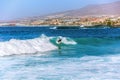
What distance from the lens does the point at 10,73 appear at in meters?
18.9

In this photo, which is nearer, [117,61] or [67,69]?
[67,69]

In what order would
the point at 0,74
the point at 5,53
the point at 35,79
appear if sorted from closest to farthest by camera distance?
the point at 35,79
the point at 0,74
the point at 5,53

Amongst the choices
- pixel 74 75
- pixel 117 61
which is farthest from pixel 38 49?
pixel 74 75

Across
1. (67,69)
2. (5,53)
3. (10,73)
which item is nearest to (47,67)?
(67,69)

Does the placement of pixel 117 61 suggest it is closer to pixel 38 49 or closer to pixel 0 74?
pixel 0 74

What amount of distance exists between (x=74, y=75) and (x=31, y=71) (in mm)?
2347

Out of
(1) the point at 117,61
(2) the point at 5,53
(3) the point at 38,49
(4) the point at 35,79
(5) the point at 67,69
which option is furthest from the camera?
(3) the point at 38,49

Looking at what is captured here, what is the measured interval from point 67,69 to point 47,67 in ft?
4.04

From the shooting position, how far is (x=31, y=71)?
1955cm

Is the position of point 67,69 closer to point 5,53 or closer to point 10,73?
point 10,73

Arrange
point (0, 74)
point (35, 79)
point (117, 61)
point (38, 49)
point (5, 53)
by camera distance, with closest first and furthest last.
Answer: point (35, 79) → point (0, 74) → point (117, 61) → point (5, 53) → point (38, 49)

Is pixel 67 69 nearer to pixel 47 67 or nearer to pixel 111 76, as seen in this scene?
pixel 47 67

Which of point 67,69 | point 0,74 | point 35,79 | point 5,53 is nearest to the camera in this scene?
point 35,79

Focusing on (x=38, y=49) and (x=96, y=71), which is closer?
(x=96, y=71)
